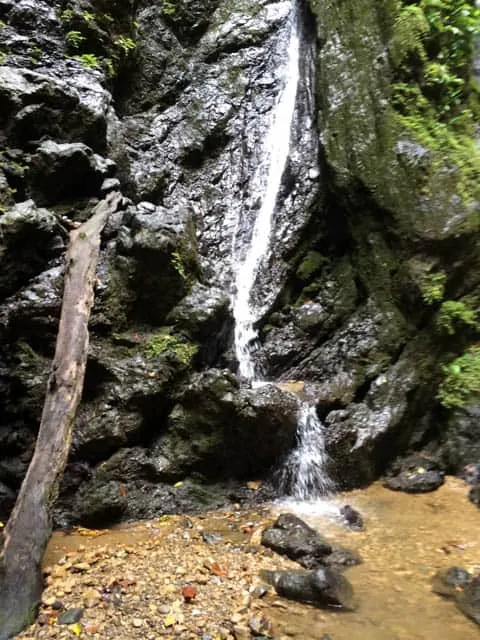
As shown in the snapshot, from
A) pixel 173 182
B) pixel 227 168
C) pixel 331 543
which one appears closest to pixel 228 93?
pixel 227 168

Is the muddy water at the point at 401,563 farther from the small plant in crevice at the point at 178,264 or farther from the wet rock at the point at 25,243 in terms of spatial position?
the wet rock at the point at 25,243

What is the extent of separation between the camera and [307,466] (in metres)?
6.12

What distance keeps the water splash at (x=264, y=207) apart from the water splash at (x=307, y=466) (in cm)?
134

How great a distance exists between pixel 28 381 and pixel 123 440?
121 cm

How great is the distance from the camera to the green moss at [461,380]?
6.70m

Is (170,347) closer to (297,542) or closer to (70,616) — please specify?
(297,542)

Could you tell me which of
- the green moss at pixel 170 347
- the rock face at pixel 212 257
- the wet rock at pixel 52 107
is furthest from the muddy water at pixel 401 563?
the wet rock at pixel 52 107

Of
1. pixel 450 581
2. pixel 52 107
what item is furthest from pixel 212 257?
pixel 450 581

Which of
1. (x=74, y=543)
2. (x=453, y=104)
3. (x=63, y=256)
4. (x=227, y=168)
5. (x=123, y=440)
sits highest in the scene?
(x=453, y=104)

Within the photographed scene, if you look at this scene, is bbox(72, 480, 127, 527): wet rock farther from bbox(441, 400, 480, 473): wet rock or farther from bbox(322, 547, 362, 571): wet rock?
bbox(441, 400, 480, 473): wet rock

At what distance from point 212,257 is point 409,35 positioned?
491 cm

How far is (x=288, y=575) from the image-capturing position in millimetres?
3932

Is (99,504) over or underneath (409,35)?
underneath

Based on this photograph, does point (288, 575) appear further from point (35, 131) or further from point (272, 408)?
point (35, 131)
